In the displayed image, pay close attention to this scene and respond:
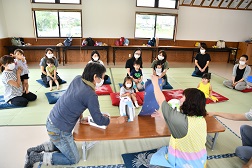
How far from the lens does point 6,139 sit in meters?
2.63

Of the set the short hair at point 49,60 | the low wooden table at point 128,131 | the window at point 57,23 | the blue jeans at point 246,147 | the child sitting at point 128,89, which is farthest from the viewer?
the window at point 57,23

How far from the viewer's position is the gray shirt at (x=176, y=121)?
5.16 ft

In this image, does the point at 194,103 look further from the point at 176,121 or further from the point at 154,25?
the point at 154,25

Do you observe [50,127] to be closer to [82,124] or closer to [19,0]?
[82,124]

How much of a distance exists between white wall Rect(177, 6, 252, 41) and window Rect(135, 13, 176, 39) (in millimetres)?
411

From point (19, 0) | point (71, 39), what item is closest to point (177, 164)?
point (71, 39)

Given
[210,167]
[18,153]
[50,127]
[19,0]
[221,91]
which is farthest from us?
[19,0]

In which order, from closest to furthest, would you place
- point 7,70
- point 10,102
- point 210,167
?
point 210,167 → point 7,70 → point 10,102

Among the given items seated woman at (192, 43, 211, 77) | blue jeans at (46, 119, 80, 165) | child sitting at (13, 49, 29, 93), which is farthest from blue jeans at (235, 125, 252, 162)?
child sitting at (13, 49, 29, 93)

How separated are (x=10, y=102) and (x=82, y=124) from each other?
1997mm

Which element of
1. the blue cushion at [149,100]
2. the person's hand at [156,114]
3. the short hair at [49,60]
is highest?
the short hair at [49,60]

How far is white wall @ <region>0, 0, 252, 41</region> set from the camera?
6.69 metres

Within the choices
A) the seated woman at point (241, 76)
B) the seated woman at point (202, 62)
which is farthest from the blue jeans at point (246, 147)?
the seated woman at point (202, 62)

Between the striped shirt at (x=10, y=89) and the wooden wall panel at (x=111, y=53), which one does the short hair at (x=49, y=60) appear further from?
the wooden wall panel at (x=111, y=53)
